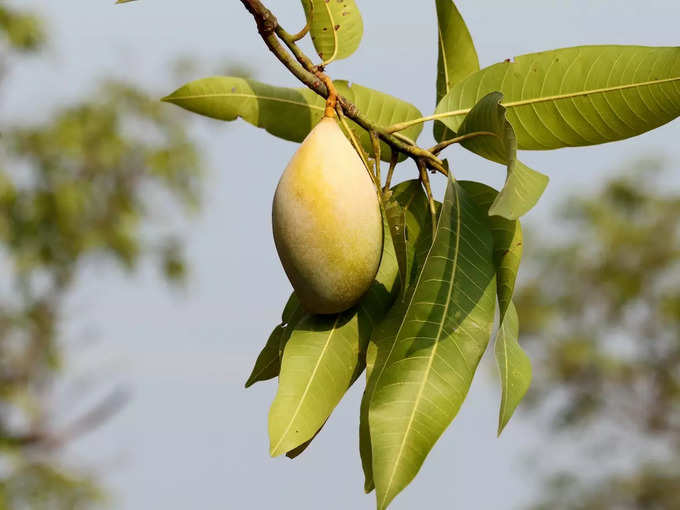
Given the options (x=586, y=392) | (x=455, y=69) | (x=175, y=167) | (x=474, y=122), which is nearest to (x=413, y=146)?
(x=474, y=122)

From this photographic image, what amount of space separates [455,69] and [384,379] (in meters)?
0.40

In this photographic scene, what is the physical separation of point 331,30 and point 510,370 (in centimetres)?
40

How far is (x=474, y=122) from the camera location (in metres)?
0.80

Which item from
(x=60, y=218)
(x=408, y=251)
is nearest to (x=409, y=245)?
(x=408, y=251)

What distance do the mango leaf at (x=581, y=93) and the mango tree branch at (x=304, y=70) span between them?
5 centimetres

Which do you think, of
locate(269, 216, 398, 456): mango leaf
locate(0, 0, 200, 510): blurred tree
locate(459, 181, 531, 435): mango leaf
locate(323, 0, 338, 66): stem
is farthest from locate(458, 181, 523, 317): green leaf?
locate(0, 0, 200, 510): blurred tree

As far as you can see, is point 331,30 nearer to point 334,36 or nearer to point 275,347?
point 334,36

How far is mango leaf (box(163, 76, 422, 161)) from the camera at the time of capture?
0.96 meters

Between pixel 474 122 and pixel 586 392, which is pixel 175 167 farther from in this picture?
A: pixel 474 122

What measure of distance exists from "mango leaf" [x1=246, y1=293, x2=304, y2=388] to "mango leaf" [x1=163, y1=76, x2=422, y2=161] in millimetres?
195

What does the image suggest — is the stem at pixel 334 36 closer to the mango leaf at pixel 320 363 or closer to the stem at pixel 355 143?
the stem at pixel 355 143

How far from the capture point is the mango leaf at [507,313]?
0.74m

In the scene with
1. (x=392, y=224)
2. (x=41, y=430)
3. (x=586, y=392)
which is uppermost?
(x=392, y=224)

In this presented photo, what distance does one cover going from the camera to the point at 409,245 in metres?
0.87
